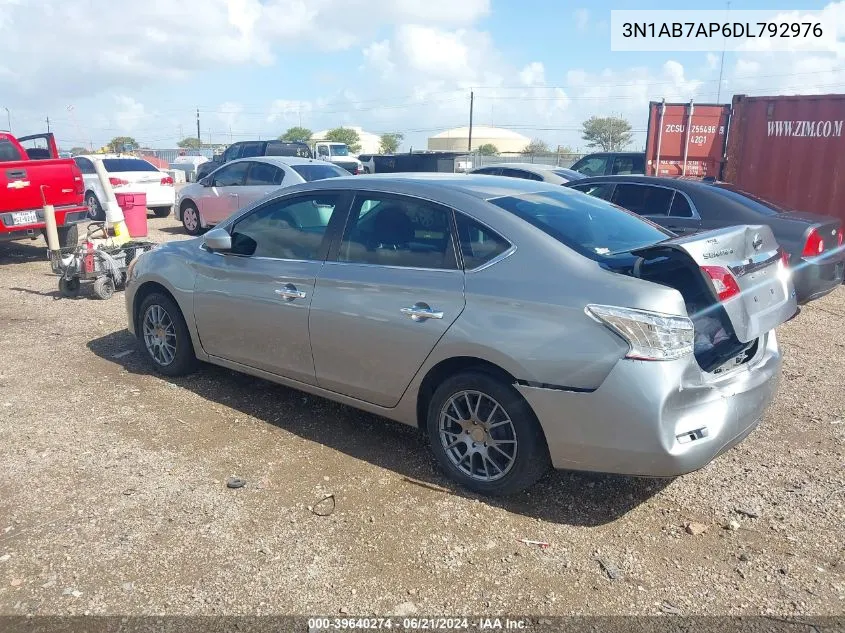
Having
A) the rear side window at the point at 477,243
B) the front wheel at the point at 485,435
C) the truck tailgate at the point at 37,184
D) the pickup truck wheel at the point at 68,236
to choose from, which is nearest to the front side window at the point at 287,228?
the rear side window at the point at 477,243

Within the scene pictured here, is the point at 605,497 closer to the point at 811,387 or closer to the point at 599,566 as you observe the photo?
the point at 599,566

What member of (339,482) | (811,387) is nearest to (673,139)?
(811,387)

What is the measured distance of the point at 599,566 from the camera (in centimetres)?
318

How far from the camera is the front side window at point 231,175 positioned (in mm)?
12820

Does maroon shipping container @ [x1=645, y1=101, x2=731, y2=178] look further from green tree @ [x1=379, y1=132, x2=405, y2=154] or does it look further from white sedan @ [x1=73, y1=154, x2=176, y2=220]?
green tree @ [x1=379, y1=132, x2=405, y2=154]

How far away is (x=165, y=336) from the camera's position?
5.44 meters

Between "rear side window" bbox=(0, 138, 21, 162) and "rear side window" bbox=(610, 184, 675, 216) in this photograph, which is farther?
"rear side window" bbox=(0, 138, 21, 162)

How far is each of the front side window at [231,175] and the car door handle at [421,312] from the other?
981 cm

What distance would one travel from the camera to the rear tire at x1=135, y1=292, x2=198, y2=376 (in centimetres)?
530

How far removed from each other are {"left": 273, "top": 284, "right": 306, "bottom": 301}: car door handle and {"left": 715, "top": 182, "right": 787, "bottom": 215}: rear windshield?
5.11 metres

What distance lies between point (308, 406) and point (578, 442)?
89.1 inches

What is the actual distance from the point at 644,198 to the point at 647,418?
531 cm

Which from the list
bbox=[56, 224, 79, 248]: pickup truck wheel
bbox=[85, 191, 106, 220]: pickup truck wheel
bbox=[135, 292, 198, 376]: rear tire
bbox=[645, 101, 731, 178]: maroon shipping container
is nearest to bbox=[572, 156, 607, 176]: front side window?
bbox=[645, 101, 731, 178]: maroon shipping container

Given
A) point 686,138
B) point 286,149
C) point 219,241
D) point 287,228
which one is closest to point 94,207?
point 286,149
